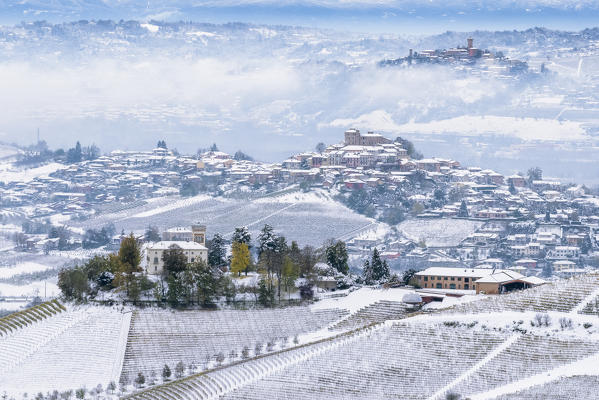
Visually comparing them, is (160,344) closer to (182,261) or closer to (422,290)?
(182,261)

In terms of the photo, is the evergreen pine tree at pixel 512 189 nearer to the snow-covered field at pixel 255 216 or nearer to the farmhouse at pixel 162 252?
the snow-covered field at pixel 255 216

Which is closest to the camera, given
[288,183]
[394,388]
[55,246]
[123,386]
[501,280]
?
[394,388]

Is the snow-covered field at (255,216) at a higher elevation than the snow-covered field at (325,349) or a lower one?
lower

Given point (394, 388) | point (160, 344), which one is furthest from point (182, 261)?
point (394, 388)

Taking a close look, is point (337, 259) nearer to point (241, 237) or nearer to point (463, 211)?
point (241, 237)

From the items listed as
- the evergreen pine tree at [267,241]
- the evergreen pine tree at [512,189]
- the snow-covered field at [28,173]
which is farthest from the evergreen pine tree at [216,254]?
the snow-covered field at [28,173]

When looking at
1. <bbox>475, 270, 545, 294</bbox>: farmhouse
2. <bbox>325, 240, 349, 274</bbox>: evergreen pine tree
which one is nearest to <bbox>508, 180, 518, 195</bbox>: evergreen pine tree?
<bbox>325, 240, 349, 274</bbox>: evergreen pine tree
